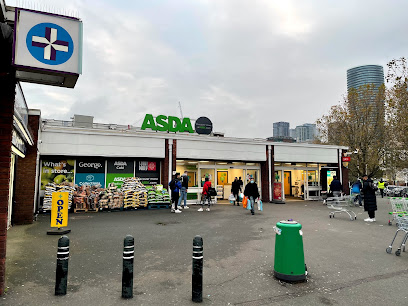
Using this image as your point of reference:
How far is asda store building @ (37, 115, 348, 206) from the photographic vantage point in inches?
588

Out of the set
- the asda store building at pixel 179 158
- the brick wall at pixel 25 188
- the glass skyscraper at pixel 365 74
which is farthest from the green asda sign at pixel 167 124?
the glass skyscraper at pixel 365 74

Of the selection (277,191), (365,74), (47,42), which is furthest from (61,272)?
(365,74)

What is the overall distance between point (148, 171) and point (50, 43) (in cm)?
1300

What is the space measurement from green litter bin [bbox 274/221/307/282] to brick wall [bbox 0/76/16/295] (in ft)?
16.0

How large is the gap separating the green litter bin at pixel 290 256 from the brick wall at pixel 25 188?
392 inches

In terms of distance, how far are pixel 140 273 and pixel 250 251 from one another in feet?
9.79

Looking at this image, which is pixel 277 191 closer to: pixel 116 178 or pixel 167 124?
pixel 167 124

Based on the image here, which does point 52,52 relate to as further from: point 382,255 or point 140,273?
point 382,255

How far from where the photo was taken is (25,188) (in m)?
11.0

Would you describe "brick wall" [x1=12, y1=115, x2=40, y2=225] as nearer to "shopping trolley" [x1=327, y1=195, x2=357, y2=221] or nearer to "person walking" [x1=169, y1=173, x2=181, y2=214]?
"person walking" [x1=169, y1=173, x2=181, y2=214]

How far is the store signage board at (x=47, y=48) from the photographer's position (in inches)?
166

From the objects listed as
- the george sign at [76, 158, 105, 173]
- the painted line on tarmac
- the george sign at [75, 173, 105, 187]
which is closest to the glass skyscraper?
the george sign at [76, 158, 105, 173]

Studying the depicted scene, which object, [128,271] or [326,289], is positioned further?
[326,289]

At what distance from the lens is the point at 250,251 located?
721cm
